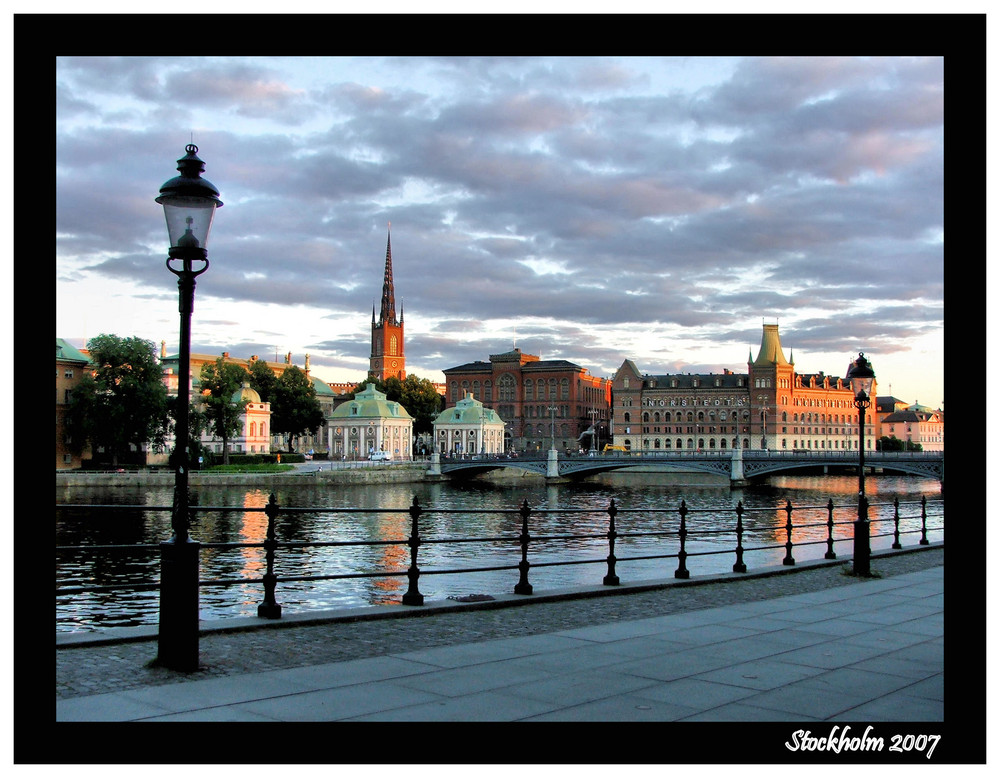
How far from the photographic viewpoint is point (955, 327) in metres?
4.80

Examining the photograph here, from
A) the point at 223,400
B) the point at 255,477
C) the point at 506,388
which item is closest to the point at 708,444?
the point at 506,388

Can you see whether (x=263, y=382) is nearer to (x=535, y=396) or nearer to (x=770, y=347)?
(x=535, y=396)

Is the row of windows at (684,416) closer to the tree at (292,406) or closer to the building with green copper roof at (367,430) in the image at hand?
the building with green copper roof at (367,430)

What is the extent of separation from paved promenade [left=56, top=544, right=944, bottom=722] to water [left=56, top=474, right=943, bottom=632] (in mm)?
1222

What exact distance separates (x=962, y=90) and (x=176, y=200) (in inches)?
220

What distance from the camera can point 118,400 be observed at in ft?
244

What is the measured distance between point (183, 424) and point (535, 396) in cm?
14023

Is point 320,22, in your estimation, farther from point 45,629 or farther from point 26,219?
point 45,629

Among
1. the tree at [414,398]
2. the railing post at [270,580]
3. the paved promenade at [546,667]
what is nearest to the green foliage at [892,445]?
the tree at [414,398]

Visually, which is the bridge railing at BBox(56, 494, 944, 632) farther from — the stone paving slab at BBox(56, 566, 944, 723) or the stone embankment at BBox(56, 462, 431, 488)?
the stone embankment at BBox(56, 462, 431, 488)

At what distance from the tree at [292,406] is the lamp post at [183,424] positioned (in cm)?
9880

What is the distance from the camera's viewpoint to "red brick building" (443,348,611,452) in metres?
145

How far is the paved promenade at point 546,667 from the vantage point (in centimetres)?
602

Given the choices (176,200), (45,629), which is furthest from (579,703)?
(176,200)
